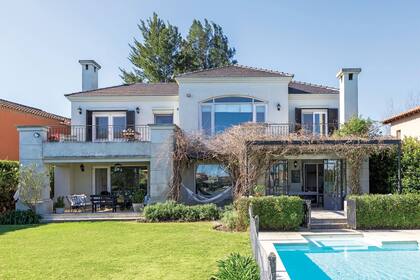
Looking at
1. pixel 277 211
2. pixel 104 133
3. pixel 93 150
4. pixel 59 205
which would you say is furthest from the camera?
pixel 104 133

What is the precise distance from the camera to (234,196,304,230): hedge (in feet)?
51.5

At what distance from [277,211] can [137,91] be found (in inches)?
559

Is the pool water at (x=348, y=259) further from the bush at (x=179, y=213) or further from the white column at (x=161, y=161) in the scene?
the white column at (x=161, y=161)

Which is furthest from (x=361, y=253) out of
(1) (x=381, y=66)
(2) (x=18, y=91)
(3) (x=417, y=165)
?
(2) (x=18, y=91)

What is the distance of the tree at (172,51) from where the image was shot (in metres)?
43.5

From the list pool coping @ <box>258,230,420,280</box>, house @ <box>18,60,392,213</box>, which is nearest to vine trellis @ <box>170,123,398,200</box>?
house @ <box>18,60,392,213</box>

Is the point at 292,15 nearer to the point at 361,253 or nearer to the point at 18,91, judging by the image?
the point at 361,253

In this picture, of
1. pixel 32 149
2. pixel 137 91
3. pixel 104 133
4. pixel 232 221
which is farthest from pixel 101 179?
pixel 232 221

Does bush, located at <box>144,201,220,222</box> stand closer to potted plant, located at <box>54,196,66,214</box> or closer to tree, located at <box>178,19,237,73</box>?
potted plant, located at <box>54,196,66,214</box>

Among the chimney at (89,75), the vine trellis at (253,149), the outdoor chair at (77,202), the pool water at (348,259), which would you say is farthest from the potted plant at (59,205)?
the pool water at (348,259)

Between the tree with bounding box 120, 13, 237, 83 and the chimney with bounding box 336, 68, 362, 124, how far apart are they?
75.8ft

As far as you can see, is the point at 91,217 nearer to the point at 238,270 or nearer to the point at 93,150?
the point at 93,150

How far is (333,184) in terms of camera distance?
856 inches

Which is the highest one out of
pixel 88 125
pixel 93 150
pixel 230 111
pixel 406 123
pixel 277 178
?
pixel 230 111
